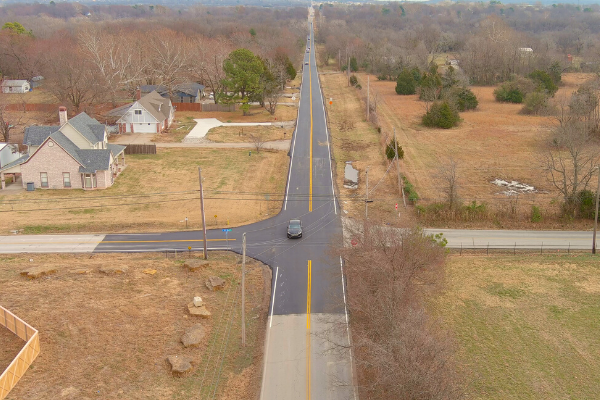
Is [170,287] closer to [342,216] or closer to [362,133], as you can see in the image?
[342,216]

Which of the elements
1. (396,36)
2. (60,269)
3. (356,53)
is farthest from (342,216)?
(396,36)

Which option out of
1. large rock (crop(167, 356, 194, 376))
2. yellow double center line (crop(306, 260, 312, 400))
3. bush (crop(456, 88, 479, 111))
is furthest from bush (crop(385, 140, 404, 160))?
large rock (crop(167, 356, 194, 376))

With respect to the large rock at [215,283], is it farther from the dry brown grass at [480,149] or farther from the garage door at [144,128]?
the garage door at [144,128]

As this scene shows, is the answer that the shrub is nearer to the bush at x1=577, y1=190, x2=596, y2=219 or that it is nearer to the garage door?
the bush at x1=577, y1=190, x2=596, y2=219

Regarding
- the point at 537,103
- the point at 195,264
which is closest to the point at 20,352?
the point at 195,264

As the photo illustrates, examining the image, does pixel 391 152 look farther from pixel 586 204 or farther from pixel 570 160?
pixel 586 204

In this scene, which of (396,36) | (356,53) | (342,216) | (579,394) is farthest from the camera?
(396,36)

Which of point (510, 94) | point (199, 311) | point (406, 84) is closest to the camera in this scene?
point (199, 311)

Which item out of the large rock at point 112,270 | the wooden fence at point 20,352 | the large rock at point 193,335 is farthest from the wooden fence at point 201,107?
the wooden fence at point 20,352
